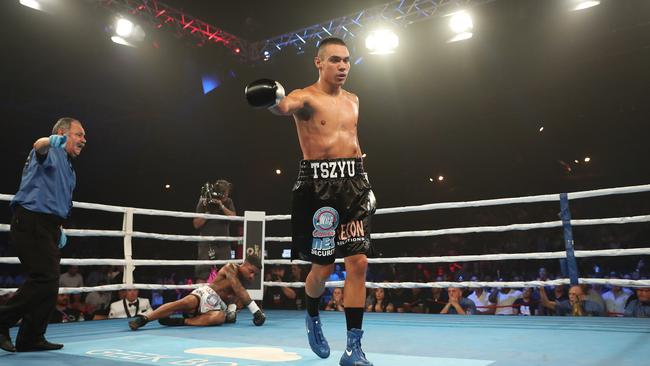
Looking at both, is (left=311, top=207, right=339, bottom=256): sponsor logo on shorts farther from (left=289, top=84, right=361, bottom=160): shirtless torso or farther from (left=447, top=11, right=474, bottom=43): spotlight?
(left=447, top=11, right=474, bottom=43): spotlight

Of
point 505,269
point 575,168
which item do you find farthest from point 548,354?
point 575,168

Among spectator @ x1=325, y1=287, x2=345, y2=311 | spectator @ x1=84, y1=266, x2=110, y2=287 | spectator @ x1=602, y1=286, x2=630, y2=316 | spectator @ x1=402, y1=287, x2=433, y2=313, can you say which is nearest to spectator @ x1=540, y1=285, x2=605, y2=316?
spectator @ x1=602, y1=286, x2=630, y2=316

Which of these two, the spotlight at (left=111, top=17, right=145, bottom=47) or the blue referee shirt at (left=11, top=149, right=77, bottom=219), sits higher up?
the spotlight at (left=111, top=17, right=145, bottom=47)

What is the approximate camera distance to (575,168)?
10039mm

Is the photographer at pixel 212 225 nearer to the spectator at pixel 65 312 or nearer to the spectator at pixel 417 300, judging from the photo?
the spectator at pixel 65 312

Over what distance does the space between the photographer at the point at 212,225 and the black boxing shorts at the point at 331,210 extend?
8.24ft

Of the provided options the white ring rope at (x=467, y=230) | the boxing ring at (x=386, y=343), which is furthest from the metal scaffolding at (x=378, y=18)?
the boxing ring at (x=386, y=343)

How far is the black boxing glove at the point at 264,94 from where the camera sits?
183 cm

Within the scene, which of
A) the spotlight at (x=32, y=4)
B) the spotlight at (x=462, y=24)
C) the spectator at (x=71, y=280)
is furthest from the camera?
the spotlight at (x=462, y=24)

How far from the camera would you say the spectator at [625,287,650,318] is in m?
4.43

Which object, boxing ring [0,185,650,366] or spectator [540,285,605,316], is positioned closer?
boxing ring [0,185,650,366]

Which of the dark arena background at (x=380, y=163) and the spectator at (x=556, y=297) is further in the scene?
the spectator at (x=556, y=297)

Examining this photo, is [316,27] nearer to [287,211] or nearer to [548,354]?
[287,211]

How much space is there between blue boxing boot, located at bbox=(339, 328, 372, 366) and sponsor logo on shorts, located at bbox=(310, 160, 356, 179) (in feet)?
2.02
